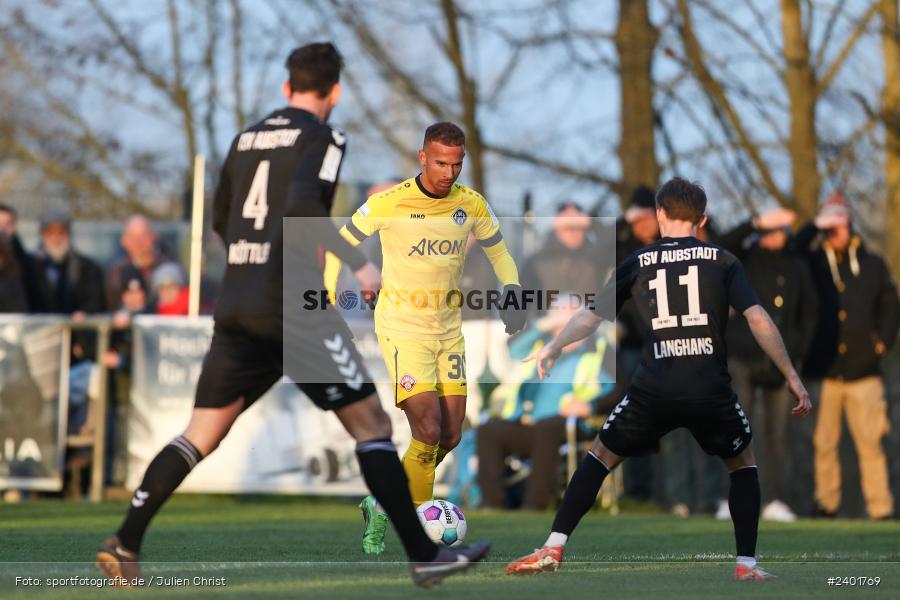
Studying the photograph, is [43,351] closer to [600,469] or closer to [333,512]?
[333,512]

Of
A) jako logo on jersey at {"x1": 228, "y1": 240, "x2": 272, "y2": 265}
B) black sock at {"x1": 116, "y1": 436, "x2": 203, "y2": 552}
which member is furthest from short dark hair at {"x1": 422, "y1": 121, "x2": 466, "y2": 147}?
black sock at {"x1": 116, "y1": 436, "x2": 203, "y2": 552}

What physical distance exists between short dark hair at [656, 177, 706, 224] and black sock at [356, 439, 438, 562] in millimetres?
2035

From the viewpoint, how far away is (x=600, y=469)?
25.4 feet

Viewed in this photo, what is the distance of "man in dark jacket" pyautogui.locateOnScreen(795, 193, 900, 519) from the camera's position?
1432 cm

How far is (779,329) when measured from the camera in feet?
46.5

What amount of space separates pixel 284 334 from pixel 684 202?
2257 millimetres

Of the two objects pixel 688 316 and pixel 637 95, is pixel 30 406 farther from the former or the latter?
pixel 688 316

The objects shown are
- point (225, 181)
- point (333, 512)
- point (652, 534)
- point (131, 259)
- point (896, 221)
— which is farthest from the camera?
point (896, 221)

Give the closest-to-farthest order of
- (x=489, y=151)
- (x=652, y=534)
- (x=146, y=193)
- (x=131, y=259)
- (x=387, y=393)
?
(x=652, y=534)
(x=387, y=393)
(x=131, y=259)
(x=489, y=151)
(x=146, y=193)

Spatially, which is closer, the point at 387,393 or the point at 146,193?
the point at 387,393

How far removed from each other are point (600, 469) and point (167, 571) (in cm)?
217

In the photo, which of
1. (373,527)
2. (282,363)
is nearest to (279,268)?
(282,363)

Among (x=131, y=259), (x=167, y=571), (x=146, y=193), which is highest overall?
(x=146, y=193)

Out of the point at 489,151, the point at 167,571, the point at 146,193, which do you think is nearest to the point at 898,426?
the point at 489,151
